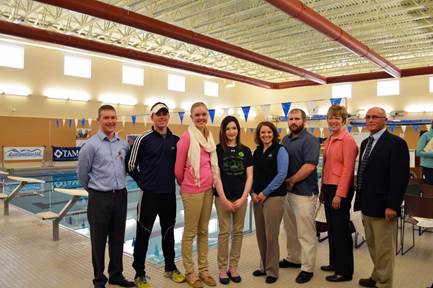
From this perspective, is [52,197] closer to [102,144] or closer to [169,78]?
[102,144]

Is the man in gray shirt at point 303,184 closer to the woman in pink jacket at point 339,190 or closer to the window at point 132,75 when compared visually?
the woman in pink jacket at point 339,190

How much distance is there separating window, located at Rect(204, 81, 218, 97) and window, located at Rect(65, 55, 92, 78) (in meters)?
6.16

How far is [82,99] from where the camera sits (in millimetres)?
13539

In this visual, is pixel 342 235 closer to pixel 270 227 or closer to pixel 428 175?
pixel 270 227

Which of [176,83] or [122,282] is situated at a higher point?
[176,83]

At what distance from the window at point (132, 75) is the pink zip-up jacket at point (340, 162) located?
43.4ft

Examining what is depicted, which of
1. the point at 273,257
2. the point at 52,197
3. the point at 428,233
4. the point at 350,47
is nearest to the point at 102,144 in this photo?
the point at 273,257

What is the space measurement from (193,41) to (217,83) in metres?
9.83

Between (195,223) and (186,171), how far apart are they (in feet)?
1.35

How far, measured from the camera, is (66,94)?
43.3 feet

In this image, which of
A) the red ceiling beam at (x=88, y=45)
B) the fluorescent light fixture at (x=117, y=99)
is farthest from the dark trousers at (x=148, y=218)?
the fluorescent light fixture at (x=117, y=99)

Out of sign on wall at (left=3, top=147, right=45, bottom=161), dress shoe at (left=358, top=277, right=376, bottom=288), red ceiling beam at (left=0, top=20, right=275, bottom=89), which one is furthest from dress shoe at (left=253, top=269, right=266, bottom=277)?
sign on wall at (left=3, top=147, right=45, bottom=161)

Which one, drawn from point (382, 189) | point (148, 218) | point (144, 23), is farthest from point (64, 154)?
point (382, 189)

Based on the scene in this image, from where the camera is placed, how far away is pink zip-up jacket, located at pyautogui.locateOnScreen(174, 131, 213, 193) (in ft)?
8.45
